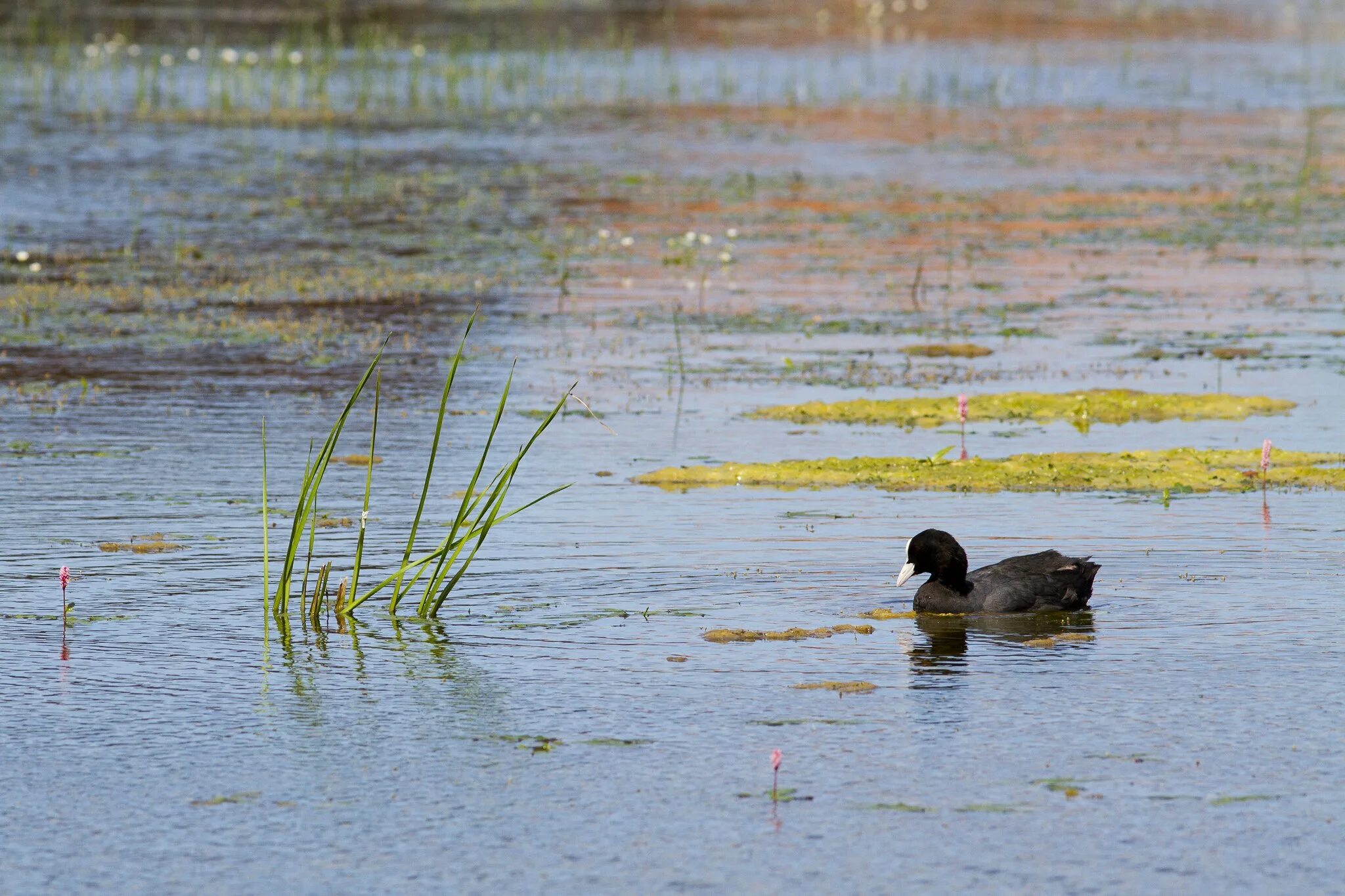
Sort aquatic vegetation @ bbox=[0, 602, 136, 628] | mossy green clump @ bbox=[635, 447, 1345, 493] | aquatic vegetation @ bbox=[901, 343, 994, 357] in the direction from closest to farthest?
aquatic vegetation @ bbox=[0, 602, 136, 628] → mossy green clump @ bbox=[635, 447, 1345, 493] → aquatic vegetation @ bbox=[901, 343, 994, 357]

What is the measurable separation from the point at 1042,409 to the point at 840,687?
7.73 m

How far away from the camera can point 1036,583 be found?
11.3 metres

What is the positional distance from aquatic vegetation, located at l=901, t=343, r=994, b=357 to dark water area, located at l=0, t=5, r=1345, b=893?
1.56ft

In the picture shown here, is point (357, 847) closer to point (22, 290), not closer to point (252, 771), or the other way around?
point (252, 771)

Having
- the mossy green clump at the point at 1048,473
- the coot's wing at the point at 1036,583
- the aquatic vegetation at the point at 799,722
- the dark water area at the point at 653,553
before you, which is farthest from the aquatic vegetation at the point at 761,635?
the mossy green clump at the point at 1048,473

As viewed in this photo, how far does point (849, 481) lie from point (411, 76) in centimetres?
3391

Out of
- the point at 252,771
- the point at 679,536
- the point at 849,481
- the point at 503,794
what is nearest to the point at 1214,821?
the point at 503,794

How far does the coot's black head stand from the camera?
11.2 m

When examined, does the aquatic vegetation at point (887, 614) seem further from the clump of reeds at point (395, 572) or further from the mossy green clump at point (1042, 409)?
the mossy green clump at point (1042, 409)

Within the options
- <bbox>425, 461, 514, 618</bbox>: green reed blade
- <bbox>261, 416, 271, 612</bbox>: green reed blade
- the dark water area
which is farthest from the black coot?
<bbox>261, 416, 271, 612</bbox>: green reed blade

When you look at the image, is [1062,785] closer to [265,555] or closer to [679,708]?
[679,708]

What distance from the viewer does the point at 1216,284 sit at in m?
24.1

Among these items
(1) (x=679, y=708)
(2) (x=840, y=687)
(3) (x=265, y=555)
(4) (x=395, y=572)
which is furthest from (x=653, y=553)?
(1) (x=679, y=708)

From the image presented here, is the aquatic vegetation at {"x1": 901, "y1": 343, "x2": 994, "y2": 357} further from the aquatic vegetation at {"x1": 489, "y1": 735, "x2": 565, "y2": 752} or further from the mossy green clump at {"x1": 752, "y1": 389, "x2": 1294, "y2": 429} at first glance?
the aquatic vegetation at {"x1": 489, "y1": 735, "x2": 565, "y2": 752}
